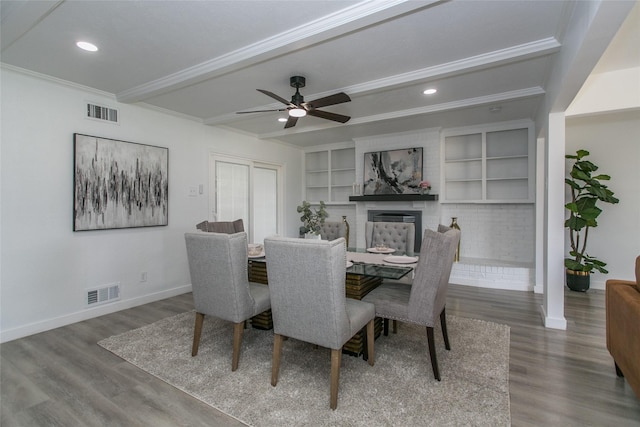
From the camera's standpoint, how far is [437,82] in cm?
323

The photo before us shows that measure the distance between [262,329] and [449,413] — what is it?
180 cm

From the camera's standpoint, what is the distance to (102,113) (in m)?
3.51

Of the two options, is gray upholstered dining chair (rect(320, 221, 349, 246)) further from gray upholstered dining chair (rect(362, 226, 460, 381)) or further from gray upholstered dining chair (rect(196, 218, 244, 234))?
gray upholstered dining chair (rect(362, 226, 460, 381))

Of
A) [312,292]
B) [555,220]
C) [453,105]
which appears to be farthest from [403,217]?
[312,292]

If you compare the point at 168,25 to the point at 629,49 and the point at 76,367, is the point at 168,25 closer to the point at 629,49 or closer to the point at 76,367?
the point at 76,367

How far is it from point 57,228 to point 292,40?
2.96m

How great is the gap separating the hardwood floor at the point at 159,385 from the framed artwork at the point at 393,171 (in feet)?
9.04

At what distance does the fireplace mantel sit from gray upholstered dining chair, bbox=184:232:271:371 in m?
3.52

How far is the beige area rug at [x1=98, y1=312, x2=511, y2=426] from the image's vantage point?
5.93 feet

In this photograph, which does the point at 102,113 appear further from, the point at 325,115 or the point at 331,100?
the point at 331,100

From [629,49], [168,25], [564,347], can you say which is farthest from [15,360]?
[629,49]

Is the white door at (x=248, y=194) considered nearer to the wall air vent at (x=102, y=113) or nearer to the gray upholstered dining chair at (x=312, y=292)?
the wall air vent at (x=102, y=113)

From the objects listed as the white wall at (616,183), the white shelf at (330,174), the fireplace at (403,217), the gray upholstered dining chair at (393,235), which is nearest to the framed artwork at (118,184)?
the gray upholstered dining chair at (393,235)

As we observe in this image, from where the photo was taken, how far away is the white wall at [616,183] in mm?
4129
